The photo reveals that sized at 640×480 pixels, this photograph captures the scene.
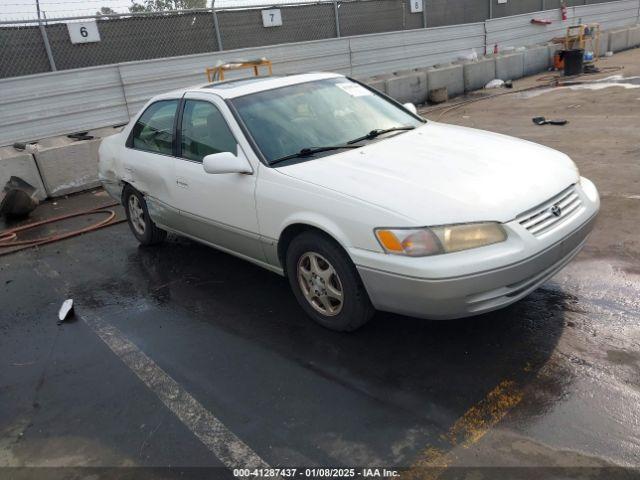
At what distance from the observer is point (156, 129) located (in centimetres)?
513

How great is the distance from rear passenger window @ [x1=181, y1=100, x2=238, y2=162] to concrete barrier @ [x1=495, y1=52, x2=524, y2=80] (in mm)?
13976

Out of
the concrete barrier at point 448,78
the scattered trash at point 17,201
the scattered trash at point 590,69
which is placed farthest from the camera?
the scattered trash at point 590,69

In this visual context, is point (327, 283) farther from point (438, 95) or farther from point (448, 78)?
point (448, 78)

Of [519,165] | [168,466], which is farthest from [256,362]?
[519,165]

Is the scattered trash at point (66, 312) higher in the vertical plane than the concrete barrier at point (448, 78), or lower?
lower

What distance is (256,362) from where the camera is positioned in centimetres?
350

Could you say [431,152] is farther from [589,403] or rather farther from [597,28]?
[597,28]

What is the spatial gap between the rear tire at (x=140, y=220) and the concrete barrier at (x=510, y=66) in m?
13.7

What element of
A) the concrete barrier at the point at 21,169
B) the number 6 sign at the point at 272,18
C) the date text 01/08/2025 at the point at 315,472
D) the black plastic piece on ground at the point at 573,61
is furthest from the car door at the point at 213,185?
the black plastic piece on ground at the point at 573,61

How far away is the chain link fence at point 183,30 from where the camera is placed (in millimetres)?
10727

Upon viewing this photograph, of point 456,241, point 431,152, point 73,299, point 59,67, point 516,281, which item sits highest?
point 59,67

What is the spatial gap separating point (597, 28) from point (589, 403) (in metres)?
21.2

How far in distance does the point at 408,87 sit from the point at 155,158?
10274mm

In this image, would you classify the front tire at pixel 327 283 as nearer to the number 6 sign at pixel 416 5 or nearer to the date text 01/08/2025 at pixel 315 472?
the date text 01/08/2025 at pixel 315 472
